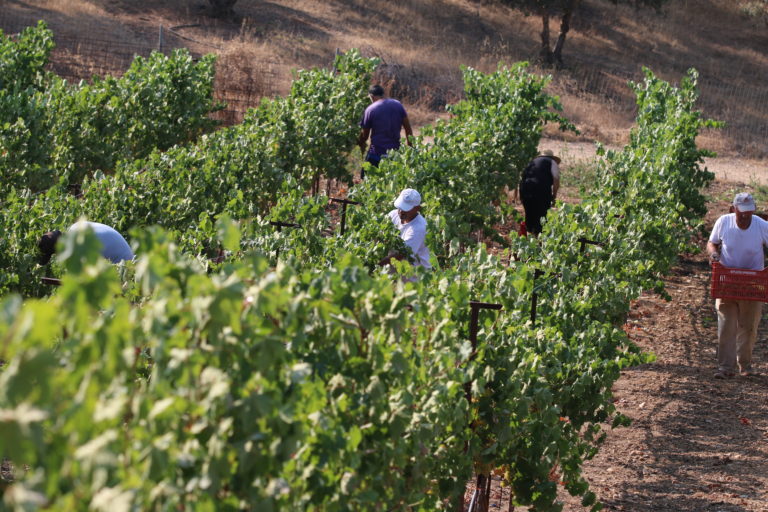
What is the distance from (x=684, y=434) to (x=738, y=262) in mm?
1611

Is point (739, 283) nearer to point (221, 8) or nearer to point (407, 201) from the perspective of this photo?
point (407, 201)

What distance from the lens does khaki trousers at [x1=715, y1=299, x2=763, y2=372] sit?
8.66m

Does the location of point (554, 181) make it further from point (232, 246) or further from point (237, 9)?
point (237, 9)

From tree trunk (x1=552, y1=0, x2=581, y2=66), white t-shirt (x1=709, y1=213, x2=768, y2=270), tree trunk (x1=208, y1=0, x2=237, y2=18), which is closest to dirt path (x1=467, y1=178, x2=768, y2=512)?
white t-shirt (x1=709, y1=213, x2=768, y2=270)

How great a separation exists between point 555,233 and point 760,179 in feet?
41.2

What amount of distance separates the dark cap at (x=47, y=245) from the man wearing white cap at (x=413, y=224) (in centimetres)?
218

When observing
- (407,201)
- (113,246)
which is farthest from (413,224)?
(113,246)

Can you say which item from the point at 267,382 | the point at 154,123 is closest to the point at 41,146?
the point at 154,123

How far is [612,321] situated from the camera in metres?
7.49

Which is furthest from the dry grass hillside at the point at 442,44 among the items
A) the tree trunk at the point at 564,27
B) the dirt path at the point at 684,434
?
the dirt path at the point at 684,434

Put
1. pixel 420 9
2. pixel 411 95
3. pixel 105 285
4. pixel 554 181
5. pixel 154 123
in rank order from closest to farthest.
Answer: pixel 105 285 < pixel 554 181 < pixel 154 123 < pixel 411 95 < pixel 420 9

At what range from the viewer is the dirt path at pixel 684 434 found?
6.67 m

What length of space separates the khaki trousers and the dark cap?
16.8 ft

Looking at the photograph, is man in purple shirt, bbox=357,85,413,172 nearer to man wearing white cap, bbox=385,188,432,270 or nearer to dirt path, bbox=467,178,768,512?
dirt path, bbox=467,178,768,512
